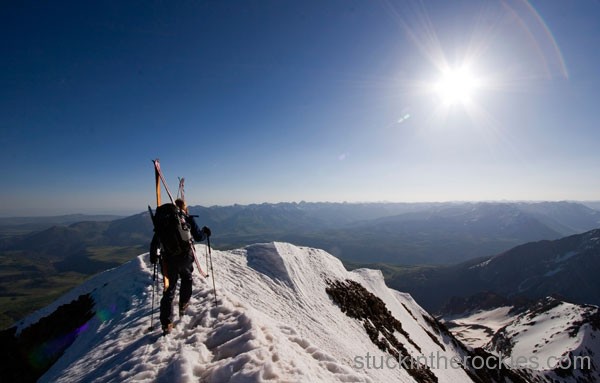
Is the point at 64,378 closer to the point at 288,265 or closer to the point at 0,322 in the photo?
the point at 288,265

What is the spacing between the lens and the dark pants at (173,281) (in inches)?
374

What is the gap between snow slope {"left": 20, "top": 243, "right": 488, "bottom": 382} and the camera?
23.7 ft

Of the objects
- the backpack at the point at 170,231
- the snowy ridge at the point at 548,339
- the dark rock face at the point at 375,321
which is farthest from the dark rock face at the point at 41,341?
the snowy ridge at the point at 548,339

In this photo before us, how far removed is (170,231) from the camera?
9914 mm

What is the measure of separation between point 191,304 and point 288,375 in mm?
6508

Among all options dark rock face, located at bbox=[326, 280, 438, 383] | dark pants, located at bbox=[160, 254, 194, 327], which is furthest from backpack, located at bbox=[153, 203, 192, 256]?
dark rock face, located at bbox=[326, 280, 438, 383]

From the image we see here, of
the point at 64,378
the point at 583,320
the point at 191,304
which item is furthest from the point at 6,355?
the point at 583,320

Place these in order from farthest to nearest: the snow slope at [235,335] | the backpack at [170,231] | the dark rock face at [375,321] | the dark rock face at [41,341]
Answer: the dark rock face at [375,321] → the dark rock face at [41,341] → the backpack at [170,231] → the snow slope at [235,335]

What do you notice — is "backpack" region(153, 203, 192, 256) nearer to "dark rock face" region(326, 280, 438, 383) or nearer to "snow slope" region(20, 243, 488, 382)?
"snow slope" region(20, 243, 488, 382)

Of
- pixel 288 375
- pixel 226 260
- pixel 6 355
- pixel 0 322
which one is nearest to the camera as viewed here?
pixel 288 375

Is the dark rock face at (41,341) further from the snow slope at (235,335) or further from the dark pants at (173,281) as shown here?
the dark pants at (173,281)

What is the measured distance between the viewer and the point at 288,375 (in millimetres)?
6793

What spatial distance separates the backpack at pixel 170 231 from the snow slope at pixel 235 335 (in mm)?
2718

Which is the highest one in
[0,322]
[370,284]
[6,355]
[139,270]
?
[139,270]
